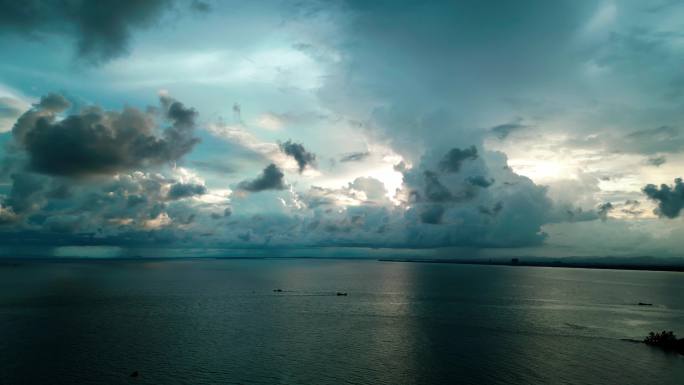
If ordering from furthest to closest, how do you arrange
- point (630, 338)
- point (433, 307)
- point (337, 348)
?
point (433, 307) → point (630, 338) → point (337, 348)

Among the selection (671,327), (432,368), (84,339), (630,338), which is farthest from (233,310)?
(671,327)

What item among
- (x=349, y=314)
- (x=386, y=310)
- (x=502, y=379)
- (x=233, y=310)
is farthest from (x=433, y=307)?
(x=502, y=379)

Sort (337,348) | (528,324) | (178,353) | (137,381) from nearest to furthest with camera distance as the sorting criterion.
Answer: (137,381)
(178,353)
(337,348)
(528,324)

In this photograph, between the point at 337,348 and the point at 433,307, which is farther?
the point at 433,307

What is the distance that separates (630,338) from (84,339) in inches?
4857

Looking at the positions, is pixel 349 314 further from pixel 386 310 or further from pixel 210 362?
pixel 210 362

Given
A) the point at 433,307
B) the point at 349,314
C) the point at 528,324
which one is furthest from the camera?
the point at 433,307

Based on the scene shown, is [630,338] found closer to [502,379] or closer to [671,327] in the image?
[671,327]

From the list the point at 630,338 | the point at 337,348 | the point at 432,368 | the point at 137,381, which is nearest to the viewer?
the point at 137,381

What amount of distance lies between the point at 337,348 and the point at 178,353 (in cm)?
3054

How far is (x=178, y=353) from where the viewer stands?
7556 cm

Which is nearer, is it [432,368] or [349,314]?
[432,368]

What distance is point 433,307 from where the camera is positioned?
471 feet

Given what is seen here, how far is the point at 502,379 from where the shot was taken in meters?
63.4
